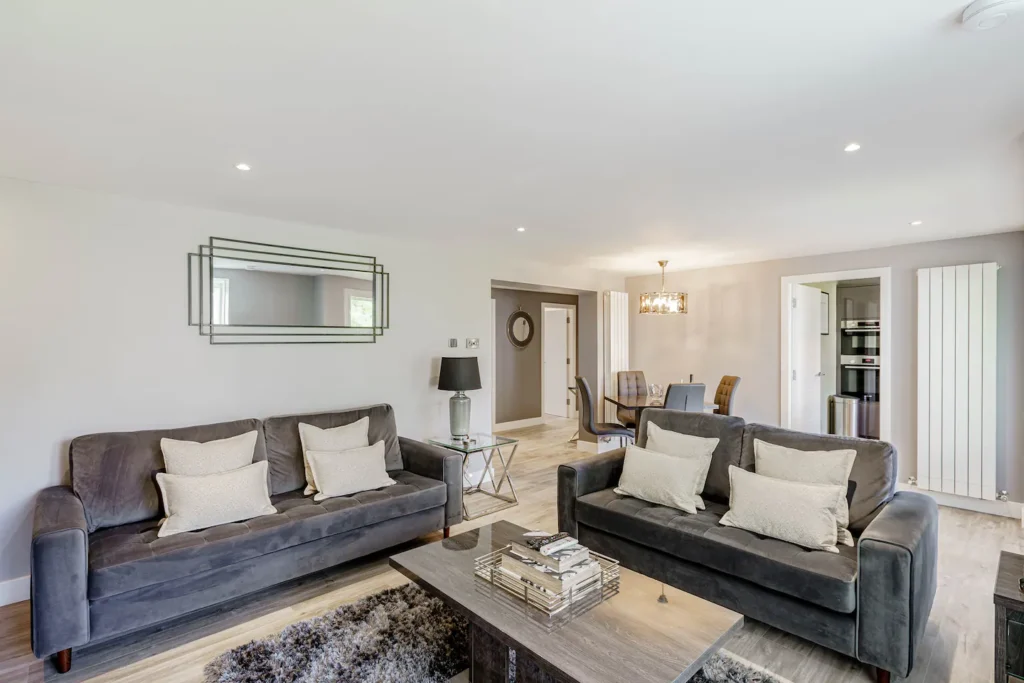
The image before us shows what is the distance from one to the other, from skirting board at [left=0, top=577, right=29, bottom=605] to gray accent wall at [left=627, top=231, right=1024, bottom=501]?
6097mm

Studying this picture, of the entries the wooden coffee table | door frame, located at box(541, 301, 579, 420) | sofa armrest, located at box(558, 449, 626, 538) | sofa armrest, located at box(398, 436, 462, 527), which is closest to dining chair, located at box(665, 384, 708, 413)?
sofa armrest, located at box(558, 449, 626, 538)

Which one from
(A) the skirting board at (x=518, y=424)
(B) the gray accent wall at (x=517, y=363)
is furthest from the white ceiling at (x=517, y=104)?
(A) the skirting board at (x=518, y=424)

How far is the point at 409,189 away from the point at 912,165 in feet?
8.81

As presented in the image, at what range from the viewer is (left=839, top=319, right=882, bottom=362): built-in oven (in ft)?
20.9

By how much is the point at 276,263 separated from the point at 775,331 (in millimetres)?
5044

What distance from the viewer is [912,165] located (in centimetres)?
259

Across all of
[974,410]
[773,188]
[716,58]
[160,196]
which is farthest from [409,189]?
[974,410]

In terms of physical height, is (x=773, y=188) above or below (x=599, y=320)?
above

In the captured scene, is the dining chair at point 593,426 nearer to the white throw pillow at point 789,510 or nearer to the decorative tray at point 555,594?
the white throw pillow at point 789,510

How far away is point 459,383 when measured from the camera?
14.1 feet

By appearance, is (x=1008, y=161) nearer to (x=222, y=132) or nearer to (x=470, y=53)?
(x=470, y=53)

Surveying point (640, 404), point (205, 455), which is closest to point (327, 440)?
point (205, 455)

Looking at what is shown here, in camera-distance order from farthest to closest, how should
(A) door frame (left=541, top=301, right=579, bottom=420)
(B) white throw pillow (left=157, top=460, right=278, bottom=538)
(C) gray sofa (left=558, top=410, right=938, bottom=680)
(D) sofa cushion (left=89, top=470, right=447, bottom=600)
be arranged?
(A) door frame (left=541, top=301, right=579, bottom=420), (B) white throw pillow (left=157, top=460, right=278, bottom=538), (D) sofa cushion (left=89, top=470, right=447, bottom=600), (C) gray sofa (left=558, top=410, right=938, bottom=680)

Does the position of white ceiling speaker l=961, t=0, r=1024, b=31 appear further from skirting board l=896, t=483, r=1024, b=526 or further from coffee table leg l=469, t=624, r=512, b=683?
skirting board l=896, t=483, r=1024, b=526
